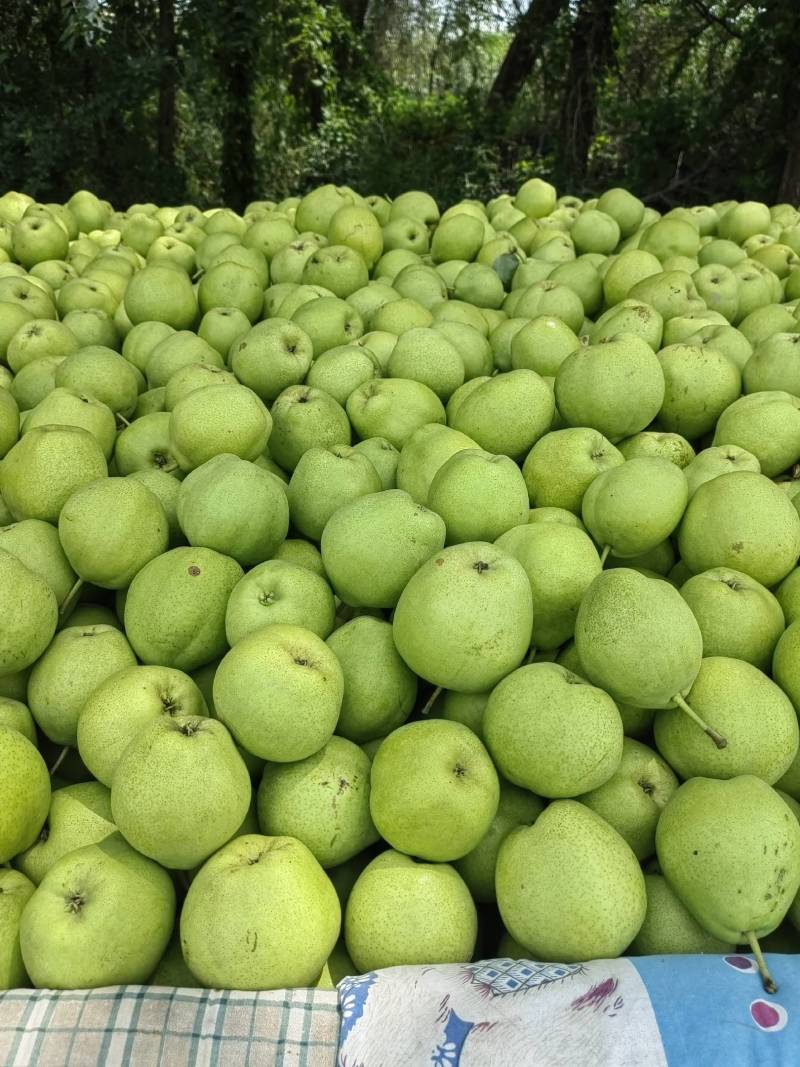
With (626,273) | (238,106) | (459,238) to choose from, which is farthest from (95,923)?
(238,106)

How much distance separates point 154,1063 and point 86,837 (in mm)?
495

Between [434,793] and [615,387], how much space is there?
1.41 meters

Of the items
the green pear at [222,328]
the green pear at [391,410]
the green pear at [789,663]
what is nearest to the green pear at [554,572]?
the green pear at [789,663]

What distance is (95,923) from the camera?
4.65 feet

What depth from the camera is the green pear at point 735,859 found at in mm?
1420

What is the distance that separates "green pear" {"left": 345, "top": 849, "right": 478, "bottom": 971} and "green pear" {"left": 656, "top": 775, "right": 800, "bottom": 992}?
429 millimetres

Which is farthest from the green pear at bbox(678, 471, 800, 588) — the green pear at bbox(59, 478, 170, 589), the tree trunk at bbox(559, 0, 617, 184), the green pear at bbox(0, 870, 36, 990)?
the tree trunk at bbox(559, 0, 617, 184)

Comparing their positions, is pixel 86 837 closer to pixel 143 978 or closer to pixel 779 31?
pixel 143 978

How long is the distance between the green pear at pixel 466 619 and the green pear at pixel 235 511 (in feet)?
1.59

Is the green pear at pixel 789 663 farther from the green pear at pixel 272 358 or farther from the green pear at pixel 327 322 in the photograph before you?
the green pear at pixel 327 322

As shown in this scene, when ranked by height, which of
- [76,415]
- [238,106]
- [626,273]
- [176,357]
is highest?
[238,106]

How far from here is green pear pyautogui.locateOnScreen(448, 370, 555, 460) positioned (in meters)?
2.42

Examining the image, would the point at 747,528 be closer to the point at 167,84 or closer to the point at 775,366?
the point at 775,366

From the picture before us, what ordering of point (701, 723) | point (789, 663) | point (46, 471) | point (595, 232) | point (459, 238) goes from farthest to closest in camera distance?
1. point (595, 232)
2. point (459, 238)
3. point (46, 471)
4. point (789, 663)
5. point (701, 723)
